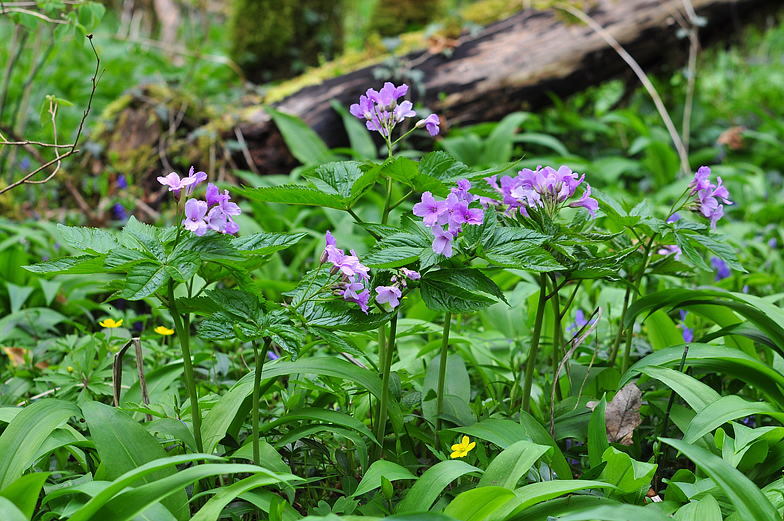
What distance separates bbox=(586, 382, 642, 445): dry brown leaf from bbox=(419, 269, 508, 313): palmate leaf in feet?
1.42

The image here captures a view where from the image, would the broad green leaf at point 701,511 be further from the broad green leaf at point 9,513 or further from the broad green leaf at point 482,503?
the broad green leaf at point 9,513

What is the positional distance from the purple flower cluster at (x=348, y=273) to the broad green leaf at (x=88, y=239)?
37cm

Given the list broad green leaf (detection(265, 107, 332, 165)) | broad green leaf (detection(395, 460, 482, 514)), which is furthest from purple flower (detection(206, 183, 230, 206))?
broad green leaf (detection(265, 107, 332, 165))

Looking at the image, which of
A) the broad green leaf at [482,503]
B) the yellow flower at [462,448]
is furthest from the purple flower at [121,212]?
the broad green leaf at [482,503]

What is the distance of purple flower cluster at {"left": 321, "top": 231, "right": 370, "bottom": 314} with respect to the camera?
3.09 feet

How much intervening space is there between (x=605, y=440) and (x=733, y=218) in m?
3.04

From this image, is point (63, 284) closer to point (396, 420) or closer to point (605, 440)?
point (396, 420)

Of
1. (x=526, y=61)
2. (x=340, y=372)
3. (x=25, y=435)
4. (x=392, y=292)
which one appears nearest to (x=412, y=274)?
(x=392, y=292)

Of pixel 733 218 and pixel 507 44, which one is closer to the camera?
pixel 733 218

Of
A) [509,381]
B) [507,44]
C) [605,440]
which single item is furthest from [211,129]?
[605,440]

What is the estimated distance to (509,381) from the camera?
1516mm

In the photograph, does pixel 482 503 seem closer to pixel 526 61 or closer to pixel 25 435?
pixel 25 435

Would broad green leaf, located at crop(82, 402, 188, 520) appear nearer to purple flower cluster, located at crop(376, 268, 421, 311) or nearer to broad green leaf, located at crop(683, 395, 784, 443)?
purple flower cluster, located at crop(376, 268, 421, 311)

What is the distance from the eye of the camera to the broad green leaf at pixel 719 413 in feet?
3.54
